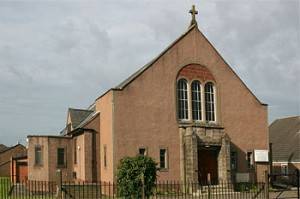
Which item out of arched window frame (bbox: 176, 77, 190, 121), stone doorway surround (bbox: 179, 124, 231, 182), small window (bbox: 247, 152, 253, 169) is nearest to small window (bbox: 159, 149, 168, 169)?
stone doorway surround (bbox: 179, 124, 231, 182)

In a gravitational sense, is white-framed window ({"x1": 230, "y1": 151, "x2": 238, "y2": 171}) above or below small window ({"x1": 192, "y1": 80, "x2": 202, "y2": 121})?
below

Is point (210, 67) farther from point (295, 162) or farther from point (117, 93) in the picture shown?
point (295, 162)

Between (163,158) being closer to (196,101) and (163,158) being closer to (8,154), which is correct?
(196,101)

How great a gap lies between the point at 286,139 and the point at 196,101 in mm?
19567

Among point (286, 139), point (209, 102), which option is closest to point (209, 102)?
point (209, 102)

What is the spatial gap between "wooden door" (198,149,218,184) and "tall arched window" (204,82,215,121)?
2568 mm

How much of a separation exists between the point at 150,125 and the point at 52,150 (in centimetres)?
898

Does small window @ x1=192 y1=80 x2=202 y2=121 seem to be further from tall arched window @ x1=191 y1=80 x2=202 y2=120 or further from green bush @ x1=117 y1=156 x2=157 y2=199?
green bush @ x1=117 y1=156 x2=157 y2=199

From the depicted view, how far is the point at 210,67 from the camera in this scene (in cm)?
3656

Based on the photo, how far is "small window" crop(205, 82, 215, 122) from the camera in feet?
118

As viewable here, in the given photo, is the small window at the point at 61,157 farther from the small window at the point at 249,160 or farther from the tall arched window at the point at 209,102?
the small window at the point at 249,160

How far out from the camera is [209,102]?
119 feet

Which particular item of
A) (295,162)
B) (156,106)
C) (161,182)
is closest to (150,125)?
(156,106)

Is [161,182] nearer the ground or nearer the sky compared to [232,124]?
nearer the ground
